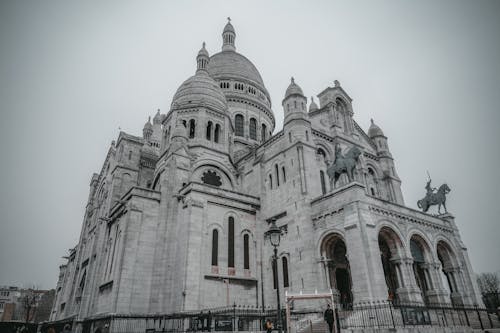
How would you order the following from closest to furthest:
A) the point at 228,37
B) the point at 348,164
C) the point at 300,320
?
the point at 300,320 → the point at 348,164 → the point at 228,37

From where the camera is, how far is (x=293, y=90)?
29828 mm

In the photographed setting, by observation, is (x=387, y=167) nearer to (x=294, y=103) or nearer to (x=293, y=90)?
(x=294, y=103)

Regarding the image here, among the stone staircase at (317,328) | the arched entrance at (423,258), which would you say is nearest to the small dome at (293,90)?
the arched entrance at (423,258)

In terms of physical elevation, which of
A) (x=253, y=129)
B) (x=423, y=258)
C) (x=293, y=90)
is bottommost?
(x=423, y=258)

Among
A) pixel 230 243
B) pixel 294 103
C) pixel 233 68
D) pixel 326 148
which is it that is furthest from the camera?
pixel 233 68

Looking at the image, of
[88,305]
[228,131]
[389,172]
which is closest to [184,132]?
[228,131]

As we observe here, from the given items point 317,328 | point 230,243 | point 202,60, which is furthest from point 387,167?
point 202,60

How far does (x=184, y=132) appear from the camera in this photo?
30.2m

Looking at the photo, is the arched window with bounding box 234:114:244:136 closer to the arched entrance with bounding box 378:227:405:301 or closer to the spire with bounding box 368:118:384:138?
the spire with bounding box 368:118:384:138

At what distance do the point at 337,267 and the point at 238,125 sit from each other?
2537cm

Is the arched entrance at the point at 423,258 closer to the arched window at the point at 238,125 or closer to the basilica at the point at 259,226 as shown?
the basilica at the point at 259,226

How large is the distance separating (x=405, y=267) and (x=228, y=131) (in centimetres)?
2117

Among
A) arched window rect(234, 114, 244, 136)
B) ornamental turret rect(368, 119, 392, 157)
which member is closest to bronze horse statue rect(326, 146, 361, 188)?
ornamental turret rect(368, 119, 392, 157)

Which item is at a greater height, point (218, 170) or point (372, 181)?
point (218, 170)
